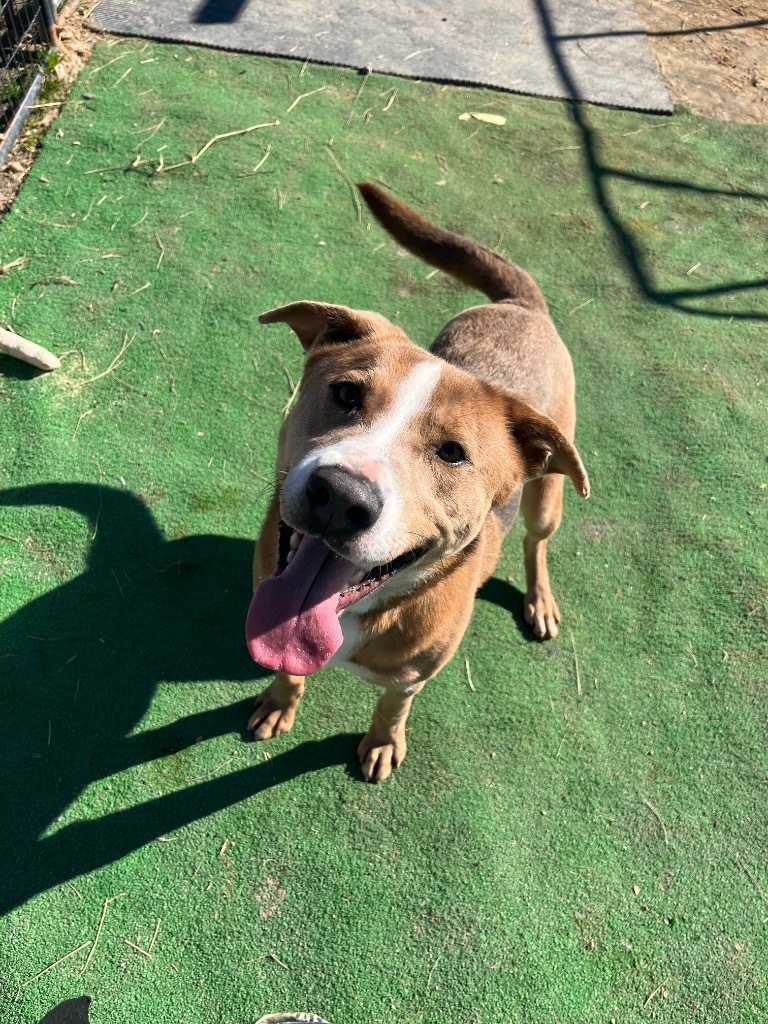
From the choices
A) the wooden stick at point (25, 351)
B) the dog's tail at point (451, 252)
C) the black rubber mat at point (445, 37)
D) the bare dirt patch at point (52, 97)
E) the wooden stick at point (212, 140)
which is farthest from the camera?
the black rubber mat at point (445, 37)

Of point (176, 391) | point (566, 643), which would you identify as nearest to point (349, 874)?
point (566, 643)

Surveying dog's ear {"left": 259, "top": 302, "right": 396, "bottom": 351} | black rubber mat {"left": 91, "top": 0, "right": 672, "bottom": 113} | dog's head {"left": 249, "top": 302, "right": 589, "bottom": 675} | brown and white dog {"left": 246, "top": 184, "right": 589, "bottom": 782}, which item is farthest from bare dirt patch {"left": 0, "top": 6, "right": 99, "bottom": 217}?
dog's head {"left": 249, "top": 302, "right": 589, "bottom": 675}

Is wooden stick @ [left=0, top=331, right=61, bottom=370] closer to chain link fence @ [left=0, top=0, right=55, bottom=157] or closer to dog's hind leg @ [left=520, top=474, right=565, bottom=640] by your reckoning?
chain link fence @ [left=0, top=0, right=55, bottom=157]

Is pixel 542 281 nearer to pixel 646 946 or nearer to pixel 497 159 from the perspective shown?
pixel 497 159

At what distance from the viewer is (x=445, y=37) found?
6.80 m

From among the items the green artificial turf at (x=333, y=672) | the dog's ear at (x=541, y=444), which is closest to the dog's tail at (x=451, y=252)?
the green artificial turf at (x=333, y=672)

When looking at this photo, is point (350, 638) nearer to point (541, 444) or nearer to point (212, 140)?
point (541, 444)

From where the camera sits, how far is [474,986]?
3.09 m

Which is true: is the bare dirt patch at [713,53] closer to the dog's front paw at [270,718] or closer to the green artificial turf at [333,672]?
the green artificial turf at [333,672]

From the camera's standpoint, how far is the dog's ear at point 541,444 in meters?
2.71

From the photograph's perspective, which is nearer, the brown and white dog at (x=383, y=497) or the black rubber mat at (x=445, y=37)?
the brown and white dog at (x=383, y=497)

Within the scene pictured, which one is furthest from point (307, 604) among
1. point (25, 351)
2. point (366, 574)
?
point (25, 351)

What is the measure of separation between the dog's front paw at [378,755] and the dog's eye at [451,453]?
1.48 meters

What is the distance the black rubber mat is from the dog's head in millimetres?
4692
